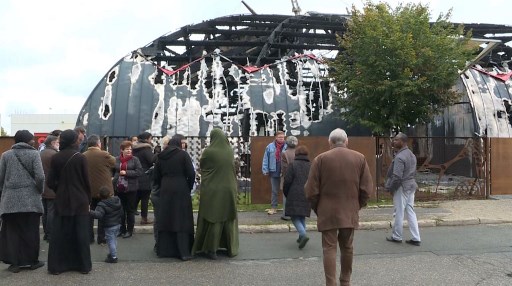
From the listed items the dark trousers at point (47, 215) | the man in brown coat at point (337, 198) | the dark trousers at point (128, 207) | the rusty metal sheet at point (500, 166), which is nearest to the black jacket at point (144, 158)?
the dark trousers at point (128, 207)

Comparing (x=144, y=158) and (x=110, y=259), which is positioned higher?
(x=144, y=158)

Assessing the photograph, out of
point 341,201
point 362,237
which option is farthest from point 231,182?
point 362,237

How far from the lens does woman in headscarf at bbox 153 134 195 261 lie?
6395 millimetres

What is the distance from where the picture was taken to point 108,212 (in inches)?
243

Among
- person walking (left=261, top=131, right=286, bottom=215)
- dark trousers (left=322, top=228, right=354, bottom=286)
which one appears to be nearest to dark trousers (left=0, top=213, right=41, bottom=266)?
dark trousers (left=322, top=228, right=354, bottom=286)

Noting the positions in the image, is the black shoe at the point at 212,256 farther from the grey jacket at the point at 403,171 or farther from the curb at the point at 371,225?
the grey jacket at the point at 403,171

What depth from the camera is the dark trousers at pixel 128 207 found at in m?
7.57

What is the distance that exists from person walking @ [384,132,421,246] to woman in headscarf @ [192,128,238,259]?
2.62m

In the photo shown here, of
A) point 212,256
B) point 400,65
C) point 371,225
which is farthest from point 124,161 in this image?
point 400,65

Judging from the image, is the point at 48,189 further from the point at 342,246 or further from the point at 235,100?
the point at 235,100

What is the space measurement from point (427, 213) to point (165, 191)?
239 inches

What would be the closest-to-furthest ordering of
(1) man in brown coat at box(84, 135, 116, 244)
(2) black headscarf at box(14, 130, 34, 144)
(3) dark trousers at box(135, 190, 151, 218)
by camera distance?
(2) black headscarf at box(14, 130, 34, 144) → (1) man in brown coat at box(84, 135, 116, 244) → (3) dark trousers at box(135, 190, 151, 218)

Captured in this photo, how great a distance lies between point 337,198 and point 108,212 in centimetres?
313

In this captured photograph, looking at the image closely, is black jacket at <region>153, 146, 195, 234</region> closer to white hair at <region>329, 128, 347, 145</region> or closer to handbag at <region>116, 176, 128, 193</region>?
handbag at <region>116, 176, 128, 193</region>
